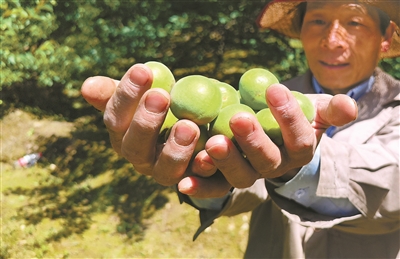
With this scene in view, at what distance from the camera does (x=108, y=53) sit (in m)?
5.86

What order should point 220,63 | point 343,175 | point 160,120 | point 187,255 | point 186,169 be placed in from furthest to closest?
point 220,63
point 187,255
point 343,175
point 186,169
point 160,120

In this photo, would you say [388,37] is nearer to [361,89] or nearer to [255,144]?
[361,89]

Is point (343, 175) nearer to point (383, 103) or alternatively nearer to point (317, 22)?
point (383, 103)

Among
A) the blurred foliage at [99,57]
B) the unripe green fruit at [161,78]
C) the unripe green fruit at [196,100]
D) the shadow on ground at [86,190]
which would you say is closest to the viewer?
the unripe green fruit at [196,100]

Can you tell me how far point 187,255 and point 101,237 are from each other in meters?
1.01

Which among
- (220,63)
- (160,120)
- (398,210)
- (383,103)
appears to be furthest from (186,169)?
(220,63)

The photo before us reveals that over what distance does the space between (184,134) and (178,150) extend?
70 millimetres

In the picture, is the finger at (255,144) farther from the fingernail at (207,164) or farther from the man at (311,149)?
the fingernail at (207,164)

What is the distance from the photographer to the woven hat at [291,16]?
272 centimetres

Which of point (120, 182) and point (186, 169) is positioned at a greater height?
point (186, 169)

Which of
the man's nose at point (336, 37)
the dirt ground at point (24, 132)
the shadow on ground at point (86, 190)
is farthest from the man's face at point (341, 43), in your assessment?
the dirt ground at point (24, 132)

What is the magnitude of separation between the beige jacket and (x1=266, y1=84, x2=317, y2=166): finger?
44 centimetres

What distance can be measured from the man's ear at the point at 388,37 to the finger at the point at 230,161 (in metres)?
1.74

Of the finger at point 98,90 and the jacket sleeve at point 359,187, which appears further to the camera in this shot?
the jacket sleeve at point 359,187
